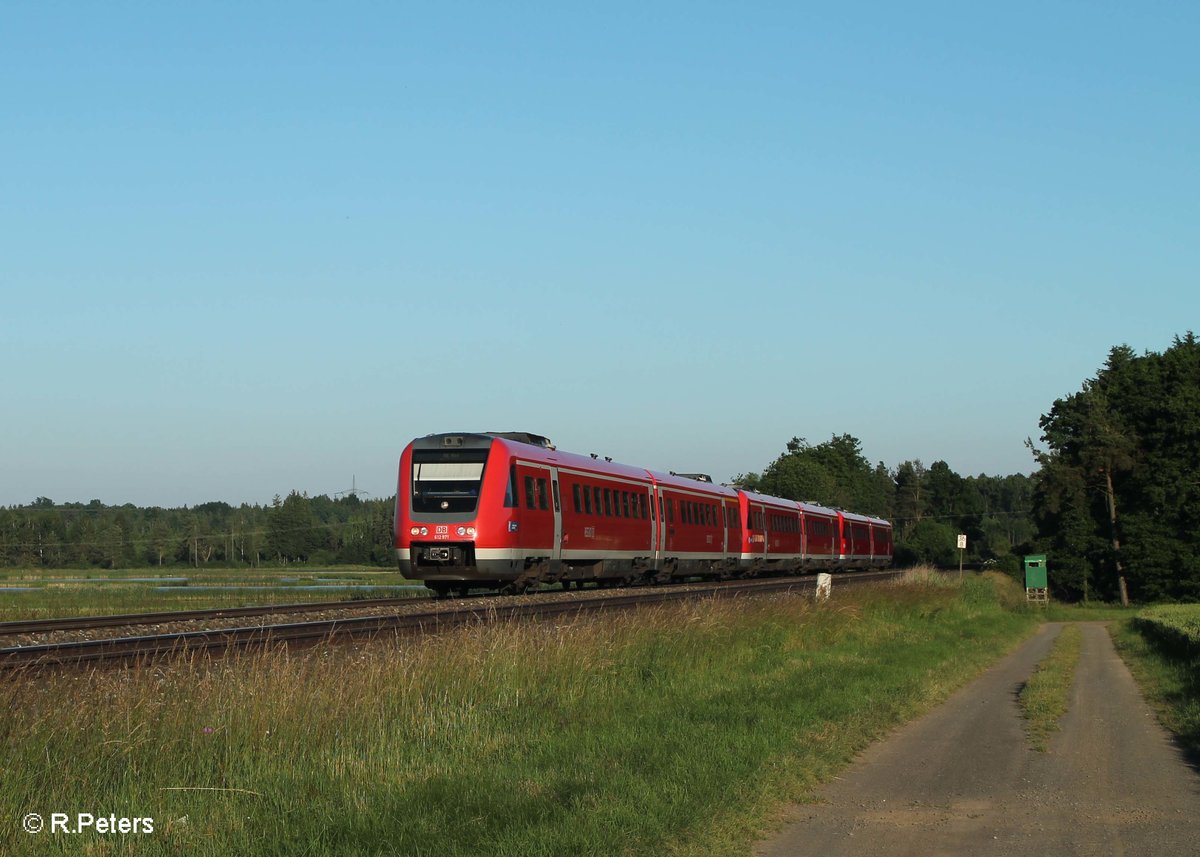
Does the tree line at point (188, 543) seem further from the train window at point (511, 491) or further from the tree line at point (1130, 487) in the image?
the train window at point (511, 491)

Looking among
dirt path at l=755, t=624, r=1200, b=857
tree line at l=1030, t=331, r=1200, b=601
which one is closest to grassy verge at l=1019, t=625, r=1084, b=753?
dirt path at l=755, t=624, r=1200, b=857

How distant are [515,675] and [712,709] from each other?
7.04ft

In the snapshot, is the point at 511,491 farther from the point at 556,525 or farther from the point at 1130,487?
the point at 1130,487

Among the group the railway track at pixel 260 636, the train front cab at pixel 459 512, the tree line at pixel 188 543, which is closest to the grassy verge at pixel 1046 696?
the railway track at pixel 260 636

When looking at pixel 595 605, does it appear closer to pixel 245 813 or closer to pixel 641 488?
pixel 641 488

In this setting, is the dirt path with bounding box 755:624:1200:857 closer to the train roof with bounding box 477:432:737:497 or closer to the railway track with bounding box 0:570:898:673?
the railway track with bounding box 0:570:898:673

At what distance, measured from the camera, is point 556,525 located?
30844 mm

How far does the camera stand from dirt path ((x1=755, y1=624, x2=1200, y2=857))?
26.0 feet

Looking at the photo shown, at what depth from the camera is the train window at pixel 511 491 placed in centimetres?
2794

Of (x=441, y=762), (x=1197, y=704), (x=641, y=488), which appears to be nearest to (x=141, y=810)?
(x=441, y=762)

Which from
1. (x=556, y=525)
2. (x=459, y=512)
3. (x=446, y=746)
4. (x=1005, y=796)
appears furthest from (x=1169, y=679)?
(x=556, y=525)

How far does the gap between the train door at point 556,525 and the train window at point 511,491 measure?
8.03 ft

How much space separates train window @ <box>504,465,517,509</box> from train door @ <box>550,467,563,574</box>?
2.45 m

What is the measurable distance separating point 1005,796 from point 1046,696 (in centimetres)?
657
